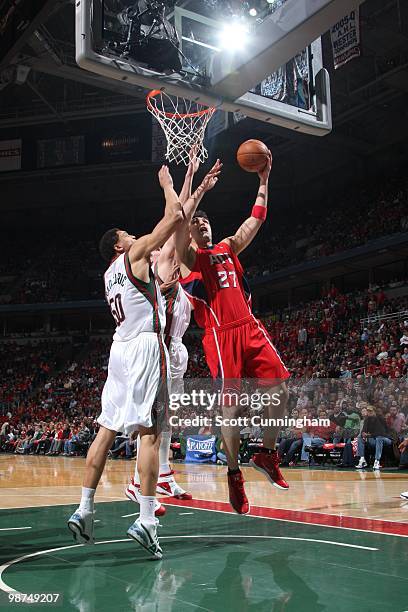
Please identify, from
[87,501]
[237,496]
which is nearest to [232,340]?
[237,496]

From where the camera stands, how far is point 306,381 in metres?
14.9

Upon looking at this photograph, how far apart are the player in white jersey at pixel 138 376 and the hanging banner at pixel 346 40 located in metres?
12.5

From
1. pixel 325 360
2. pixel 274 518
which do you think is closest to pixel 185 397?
pixel 325 360

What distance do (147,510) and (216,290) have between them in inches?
70.8

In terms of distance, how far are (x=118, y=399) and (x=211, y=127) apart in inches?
368

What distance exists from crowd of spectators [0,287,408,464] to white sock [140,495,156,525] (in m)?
8.50

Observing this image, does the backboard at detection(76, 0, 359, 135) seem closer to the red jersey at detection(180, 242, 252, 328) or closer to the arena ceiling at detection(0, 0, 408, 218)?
the red jersey at detection(180, 242, 252, 328)

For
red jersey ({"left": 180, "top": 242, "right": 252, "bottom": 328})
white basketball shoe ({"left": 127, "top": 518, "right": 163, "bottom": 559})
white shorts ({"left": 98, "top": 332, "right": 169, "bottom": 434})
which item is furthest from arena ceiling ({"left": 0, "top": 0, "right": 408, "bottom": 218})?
white basketball shoe ({"left": 127, "top": 518, "right": 163, "bottom": 559})

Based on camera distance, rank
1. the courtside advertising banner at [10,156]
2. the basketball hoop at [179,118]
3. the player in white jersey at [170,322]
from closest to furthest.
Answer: the player in white jersey at [170,322], the basketball hoop at [179,118], the courtside advertising banner at [10,156]

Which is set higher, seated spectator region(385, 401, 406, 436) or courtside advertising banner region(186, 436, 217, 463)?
Answer: seated spectator region(385, 401, 406, 436)

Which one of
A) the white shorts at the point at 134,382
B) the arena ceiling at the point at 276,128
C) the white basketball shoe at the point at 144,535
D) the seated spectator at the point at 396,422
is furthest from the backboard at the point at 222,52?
the arena ceiling at the point at 276,128

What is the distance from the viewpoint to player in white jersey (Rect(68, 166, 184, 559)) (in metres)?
4.20

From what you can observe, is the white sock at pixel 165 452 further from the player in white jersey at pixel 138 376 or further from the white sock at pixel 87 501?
the white sock at pixel 87 501

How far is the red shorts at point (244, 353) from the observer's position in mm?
4926
